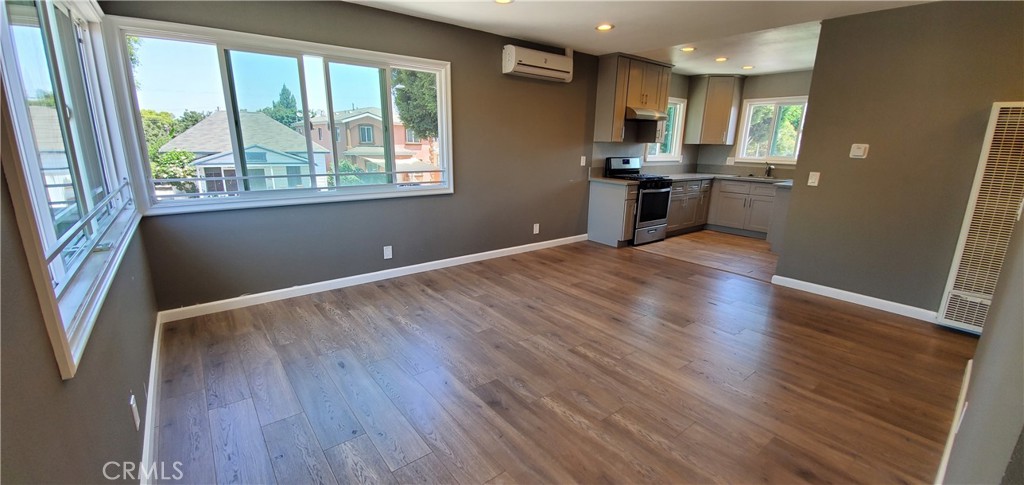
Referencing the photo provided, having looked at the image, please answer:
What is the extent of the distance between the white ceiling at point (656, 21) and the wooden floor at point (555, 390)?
7.73 ft

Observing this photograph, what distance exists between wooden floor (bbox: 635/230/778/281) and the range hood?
5.49 feet

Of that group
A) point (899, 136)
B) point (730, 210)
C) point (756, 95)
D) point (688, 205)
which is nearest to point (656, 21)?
point (899, 136)

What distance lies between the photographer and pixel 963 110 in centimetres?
292

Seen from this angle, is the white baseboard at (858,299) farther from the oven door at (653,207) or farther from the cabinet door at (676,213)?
the cabinet door at (676,213)

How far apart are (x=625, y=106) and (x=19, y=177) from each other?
17.2ft

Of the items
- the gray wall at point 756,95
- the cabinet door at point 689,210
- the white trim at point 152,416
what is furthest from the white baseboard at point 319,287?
the gray wall at point 756,95

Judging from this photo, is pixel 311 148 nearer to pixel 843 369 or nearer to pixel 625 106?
pixel 625 106

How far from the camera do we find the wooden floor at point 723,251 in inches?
178

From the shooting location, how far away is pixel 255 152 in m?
3.17

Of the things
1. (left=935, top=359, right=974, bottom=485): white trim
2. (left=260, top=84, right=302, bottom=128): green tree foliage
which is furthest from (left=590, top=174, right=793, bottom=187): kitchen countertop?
(left=260, top=84, right=302, bottom=128): green tree foliage

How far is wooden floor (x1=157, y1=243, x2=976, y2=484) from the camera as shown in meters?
1.74

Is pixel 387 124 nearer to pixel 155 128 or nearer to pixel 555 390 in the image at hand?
pixel 155 128

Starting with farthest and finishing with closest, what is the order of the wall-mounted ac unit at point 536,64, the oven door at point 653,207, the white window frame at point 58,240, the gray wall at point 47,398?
the oven door at point 653,207, the wall-mounted ac unit at point 536,64, the white window frame at point 58,240, the gray wall at point 47,398

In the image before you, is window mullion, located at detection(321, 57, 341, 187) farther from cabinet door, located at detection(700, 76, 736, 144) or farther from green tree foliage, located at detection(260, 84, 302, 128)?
cabinet door, located at detection(700, 76, 736, 144)
